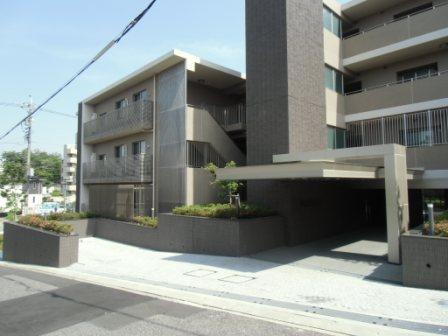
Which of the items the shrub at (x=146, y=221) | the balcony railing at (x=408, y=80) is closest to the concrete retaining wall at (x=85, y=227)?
the shrub at (x=146, y=221)

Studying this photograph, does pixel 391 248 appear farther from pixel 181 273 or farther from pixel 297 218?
pixel 181 273

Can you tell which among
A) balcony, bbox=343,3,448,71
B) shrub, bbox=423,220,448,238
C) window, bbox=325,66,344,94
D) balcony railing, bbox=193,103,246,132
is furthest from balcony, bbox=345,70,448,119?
shrub, bbox=423,220,448,238

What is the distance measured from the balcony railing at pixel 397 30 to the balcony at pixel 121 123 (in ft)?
35.3

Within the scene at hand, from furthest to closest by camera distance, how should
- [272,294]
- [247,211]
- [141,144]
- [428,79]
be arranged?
[141,144]
[428,79]
[247,211]
[272,294]

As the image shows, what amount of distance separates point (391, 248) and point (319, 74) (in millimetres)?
8804

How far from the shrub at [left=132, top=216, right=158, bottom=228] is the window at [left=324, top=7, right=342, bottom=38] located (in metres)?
12.4

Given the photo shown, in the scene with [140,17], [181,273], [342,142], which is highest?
[140,17]

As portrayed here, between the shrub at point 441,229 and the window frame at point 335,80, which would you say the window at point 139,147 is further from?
the shrub at point 441,229

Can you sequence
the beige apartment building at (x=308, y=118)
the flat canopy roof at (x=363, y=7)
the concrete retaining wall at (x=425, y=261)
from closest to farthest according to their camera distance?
the concrete retaining wall at (x=425, y=261)
the beige apartment building at (x=308, y=118)
the flat canopy roof at (x=363, y=7)

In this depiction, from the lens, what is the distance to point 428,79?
1566 cm

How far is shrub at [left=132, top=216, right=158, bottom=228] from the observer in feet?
55.5

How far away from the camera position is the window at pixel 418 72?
55.3 feet

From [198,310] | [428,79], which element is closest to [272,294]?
[198,310]

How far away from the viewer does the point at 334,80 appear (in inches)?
705
